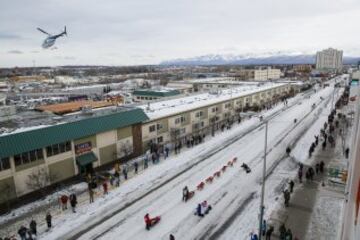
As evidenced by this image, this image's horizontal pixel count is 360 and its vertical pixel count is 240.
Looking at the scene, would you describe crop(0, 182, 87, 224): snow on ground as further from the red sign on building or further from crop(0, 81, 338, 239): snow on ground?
crop(0, 81, 338, 239): snow on ground

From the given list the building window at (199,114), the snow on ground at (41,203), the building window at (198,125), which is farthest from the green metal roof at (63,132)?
the building window at (199,114)

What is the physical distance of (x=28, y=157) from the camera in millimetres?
22406

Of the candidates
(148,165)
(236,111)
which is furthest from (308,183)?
(236,111)

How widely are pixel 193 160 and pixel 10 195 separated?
1681 centimetres

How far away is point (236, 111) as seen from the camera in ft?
180

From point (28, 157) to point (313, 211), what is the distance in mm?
21220

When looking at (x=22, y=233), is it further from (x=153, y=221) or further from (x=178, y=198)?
(x=178, y=198)

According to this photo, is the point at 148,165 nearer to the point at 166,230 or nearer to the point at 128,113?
the point at 128,113

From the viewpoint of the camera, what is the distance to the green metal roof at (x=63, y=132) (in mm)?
21266

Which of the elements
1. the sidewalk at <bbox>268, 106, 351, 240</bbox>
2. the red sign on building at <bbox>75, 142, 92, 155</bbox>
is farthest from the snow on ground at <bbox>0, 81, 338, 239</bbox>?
the red sign on building at <bbox>75, 142, 92, 155</bbox>

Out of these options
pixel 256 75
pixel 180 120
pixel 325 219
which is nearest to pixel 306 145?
pixel 180 120

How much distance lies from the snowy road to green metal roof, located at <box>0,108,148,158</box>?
6.21m

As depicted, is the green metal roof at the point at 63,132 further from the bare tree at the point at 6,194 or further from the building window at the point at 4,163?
the bare tree at the point at 6,194

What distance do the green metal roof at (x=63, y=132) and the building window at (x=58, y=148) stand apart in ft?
1.77
